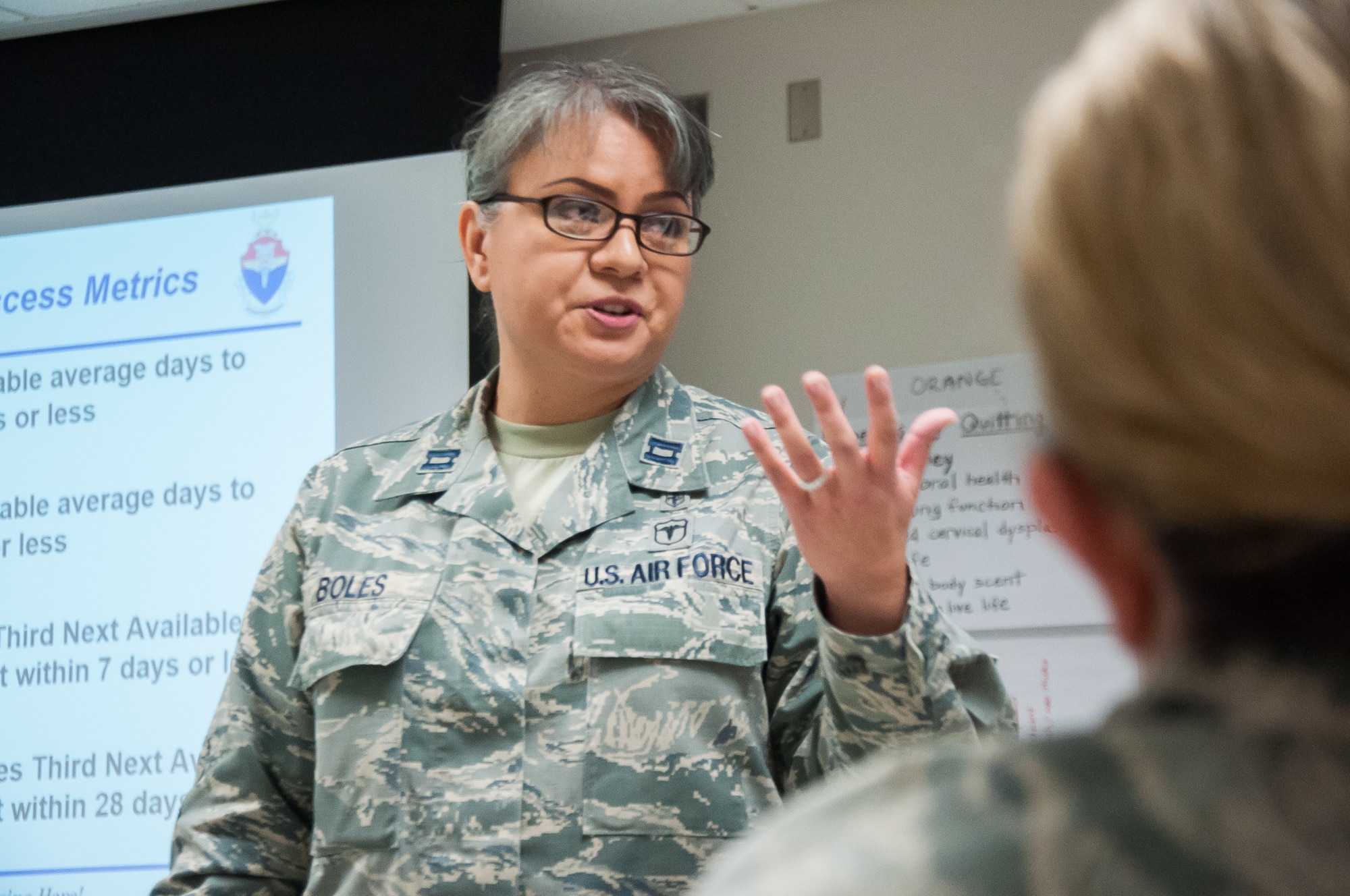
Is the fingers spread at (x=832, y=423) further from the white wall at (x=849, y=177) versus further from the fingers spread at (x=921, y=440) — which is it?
the white wall at (x=849, y=177)

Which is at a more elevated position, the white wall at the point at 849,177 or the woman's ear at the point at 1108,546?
the white wall at the point at 849,177

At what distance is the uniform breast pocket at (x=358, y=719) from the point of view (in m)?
1.35

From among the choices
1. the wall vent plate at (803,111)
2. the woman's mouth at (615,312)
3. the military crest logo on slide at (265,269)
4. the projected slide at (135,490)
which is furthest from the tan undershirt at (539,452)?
the wall vent plate at (803,111)

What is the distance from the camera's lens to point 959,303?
314 cm

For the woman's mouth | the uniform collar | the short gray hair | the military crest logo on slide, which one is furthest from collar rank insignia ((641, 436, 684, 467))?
the military crest logo on slide

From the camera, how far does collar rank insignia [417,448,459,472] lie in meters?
1.53

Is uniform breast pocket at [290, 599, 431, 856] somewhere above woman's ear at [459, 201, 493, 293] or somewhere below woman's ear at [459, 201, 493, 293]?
below

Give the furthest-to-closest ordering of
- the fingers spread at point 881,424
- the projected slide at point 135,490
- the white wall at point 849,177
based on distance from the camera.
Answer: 1. the white wall at point 849,177
2. the projected slide at point 135,490
3. the fingers spread at point 881,424

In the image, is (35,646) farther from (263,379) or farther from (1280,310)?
(1280,310)

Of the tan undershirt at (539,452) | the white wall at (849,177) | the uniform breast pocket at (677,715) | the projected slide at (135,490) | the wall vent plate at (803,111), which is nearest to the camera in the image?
the uniform breast pocket at (677,715)

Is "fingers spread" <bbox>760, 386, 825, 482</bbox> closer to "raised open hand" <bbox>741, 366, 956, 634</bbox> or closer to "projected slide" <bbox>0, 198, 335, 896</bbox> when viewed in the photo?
"raised open hand" <bbox>741, 366, 956, 634</bbox>

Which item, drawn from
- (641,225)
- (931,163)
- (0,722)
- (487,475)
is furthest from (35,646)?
(931,163)

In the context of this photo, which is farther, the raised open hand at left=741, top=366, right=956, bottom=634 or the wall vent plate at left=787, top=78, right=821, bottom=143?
the wall vent plate at left=787, top=78, right=821, bottom=143

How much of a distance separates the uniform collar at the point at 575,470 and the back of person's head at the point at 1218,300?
1012mm
